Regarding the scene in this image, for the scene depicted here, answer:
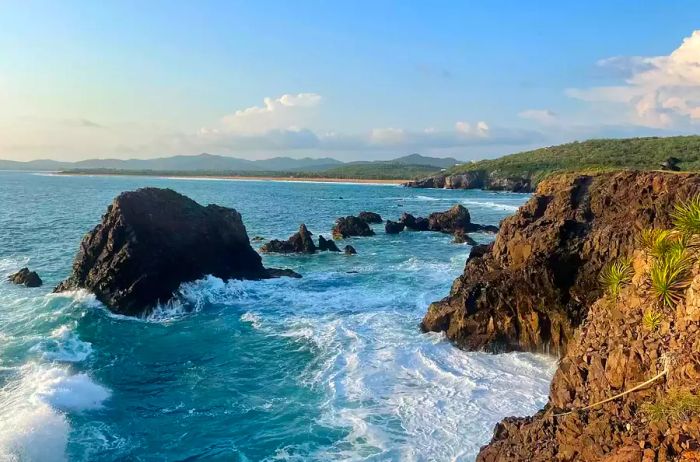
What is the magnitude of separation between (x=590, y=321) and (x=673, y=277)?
126 inches

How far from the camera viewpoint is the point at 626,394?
1119 cm

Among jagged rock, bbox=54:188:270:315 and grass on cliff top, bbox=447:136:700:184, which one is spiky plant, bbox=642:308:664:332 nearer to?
jagged rock, bbox=54:188:270:315

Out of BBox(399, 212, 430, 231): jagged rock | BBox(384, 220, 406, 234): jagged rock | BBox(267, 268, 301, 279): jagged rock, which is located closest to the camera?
BBox(267, 268, 301, 279): jagged rock

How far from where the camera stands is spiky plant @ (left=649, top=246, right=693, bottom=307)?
1143 cm

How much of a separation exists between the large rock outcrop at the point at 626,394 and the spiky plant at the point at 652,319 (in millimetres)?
20

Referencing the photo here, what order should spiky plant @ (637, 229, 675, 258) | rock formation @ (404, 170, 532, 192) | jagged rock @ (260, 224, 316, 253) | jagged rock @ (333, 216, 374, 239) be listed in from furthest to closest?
rock formation @ (404, 170, 532, 192) → jagged rock @ (333, 216, 374, 239) → jagged rock @ (260, 224, 316, 253) → spiky plant @ (637, 229, 675, 258)

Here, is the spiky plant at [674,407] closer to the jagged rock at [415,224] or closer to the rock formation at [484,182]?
the jagged rock at [415,224]

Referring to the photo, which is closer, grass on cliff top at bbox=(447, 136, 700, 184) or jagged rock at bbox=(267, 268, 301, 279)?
jagged rock at bbox=(267, 268, 301, 279)

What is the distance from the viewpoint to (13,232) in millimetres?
57719

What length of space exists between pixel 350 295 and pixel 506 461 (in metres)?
22.5

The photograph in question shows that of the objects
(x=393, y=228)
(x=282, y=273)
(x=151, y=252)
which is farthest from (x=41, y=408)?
(x=393, y=228)

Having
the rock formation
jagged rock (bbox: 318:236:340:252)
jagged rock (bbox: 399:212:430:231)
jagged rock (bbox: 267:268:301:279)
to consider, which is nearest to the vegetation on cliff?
jagged rock (bbox: 267:268:301:279)

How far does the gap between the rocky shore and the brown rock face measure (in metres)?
0.05

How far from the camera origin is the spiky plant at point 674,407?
934 centimetres
